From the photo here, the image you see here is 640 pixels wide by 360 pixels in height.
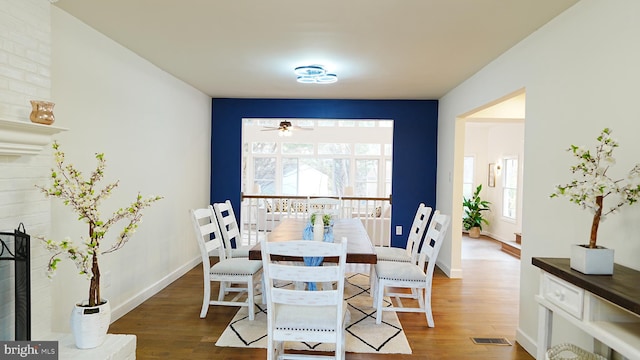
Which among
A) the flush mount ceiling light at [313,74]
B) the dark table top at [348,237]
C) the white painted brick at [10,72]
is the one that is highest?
the flush mount ceiling light at [313,74]

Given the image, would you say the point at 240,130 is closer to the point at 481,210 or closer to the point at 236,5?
the point at 236,5

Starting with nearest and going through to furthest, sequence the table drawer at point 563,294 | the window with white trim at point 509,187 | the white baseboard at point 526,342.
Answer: the table drawer at point 563,294, the white baseboard at point 526,342, the window with white trim at point 509,187

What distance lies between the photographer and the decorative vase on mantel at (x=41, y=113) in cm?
199

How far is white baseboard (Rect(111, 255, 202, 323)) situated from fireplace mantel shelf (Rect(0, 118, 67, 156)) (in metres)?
1.86

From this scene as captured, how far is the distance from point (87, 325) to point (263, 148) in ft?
32.5

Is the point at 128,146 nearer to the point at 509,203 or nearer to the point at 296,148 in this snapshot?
the point at 509,203

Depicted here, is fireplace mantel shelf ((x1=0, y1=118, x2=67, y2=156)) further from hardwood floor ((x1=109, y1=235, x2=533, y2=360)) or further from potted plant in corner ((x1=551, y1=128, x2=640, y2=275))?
potted plant in corner ((x1=551, y1=128, x2=640, y2=275))

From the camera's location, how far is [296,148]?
11.8 meters

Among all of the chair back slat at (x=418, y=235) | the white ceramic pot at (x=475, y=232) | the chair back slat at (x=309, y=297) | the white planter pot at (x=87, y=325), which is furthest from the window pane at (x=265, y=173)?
the white planter pot at (x=87, y=325)

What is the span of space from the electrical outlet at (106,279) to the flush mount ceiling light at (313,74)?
2580mm

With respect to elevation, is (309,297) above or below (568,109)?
below

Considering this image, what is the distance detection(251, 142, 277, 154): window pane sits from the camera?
1172 cm

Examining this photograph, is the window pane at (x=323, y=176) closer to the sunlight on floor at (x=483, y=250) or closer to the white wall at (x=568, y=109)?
the sunlight on floor at (x=483, y=250)

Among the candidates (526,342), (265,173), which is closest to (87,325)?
(526,342)
